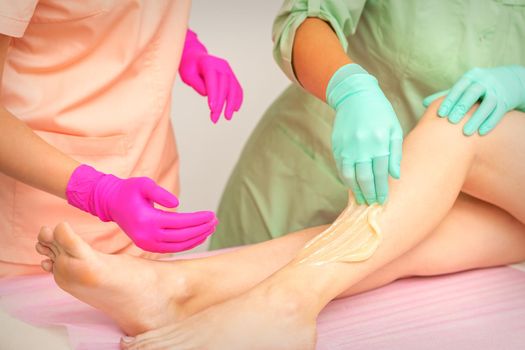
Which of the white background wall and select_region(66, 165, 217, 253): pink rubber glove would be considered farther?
the white background wall

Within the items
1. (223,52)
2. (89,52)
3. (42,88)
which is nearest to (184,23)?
(89,52)

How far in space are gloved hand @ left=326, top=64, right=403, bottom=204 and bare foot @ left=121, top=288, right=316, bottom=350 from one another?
0.23m

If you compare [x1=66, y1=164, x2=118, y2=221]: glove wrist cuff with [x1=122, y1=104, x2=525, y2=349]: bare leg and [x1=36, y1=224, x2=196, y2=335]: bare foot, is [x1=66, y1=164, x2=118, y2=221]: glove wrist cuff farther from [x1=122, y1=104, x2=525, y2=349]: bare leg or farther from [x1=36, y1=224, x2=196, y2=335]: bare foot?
[x1=122, y1=104, x2=525, y2=349]: bare leg

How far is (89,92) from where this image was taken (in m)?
1.33

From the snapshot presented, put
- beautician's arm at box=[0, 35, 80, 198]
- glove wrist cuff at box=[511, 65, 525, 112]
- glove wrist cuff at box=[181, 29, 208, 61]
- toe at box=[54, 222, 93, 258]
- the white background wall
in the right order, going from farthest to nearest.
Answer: the white background wall → glove wrist cuff at box=[181, 29, 208, 61] → glove wrist cuff at box=[511, 65, 525, 112] → beautician's arm at box=[0, 35, 80, 198] → toe at box=[54, 222, 93, 258]

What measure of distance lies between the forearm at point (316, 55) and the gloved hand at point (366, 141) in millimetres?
96

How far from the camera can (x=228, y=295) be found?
49.8 inches

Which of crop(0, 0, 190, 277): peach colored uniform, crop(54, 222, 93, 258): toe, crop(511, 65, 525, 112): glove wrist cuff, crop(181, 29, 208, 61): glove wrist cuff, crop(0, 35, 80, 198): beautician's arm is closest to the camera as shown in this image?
crop(54, 222, 93, 258): toe

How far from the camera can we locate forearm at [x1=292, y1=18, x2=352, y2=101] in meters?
1.37

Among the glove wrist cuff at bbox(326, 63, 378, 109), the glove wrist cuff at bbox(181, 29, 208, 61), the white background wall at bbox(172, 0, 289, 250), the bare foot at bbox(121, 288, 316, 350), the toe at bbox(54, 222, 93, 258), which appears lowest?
the white background wall at bbox(172, 0, 289, 250)

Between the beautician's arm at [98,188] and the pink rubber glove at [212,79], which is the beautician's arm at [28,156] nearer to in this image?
the beautician's arm at [98,188]

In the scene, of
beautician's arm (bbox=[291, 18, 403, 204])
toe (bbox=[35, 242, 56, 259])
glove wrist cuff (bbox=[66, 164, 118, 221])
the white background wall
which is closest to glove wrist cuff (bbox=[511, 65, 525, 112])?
beautician's arm (bbox=[291, 18, 403, 204])

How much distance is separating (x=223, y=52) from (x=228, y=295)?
1563mm

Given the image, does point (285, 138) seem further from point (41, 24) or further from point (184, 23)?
point (41, 24)
